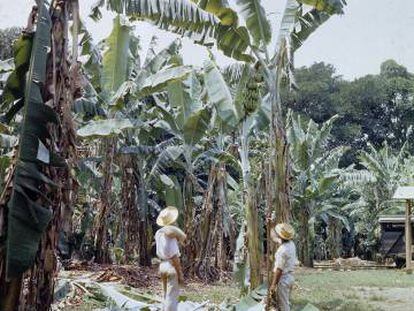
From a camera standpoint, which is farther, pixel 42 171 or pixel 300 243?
pixel 300 243

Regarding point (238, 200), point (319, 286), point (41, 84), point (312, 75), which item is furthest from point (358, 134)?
point (41, 84)

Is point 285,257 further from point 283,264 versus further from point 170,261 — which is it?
point 170,261

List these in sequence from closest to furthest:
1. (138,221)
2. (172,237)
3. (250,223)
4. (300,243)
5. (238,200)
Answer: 1. (172,237)
2. (250,223)
3. (138,221)
4. (300,243)
5. (238,200)

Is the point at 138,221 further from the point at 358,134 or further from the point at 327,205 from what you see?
the point at 358,134

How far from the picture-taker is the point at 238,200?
20.2 metres

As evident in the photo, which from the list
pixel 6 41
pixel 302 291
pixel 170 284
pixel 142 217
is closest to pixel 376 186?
pixel 302 291

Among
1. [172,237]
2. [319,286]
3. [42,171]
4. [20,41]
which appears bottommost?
[319,286]

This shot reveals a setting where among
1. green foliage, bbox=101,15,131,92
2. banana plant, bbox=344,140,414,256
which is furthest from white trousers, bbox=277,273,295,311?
banana plant, bbox=344,140,414,256

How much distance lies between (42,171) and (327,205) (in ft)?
49.2

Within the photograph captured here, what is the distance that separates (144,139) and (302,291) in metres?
5.49

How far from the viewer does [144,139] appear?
13.6 meters

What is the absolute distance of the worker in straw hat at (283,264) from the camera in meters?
6.57

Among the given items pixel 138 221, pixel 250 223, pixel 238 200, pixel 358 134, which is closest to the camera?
pixel 250 223

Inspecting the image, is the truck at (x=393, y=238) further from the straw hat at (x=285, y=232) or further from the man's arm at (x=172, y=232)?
the man's arm at (x=172, y=232)
